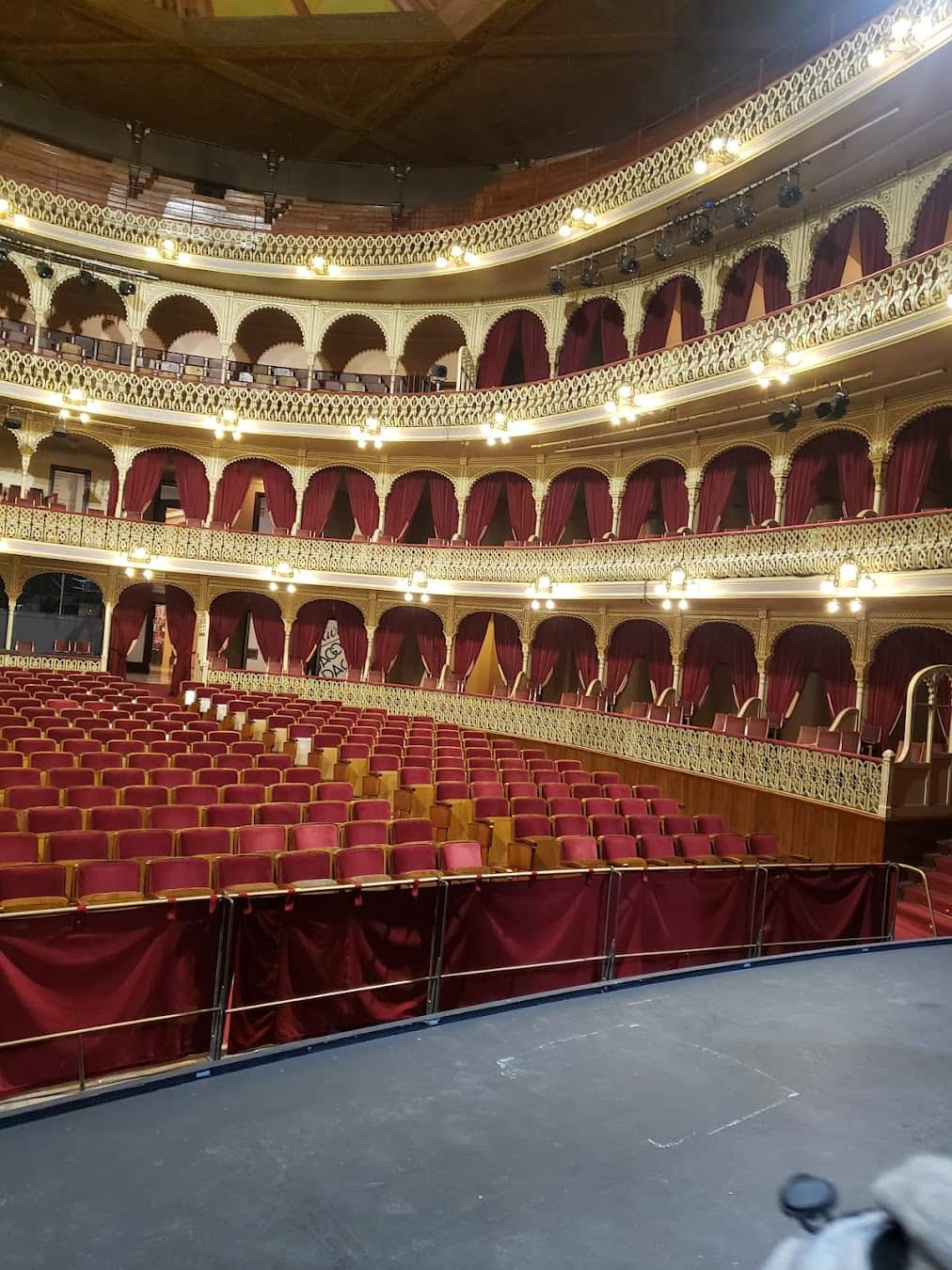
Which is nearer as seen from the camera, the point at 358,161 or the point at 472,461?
the point at 472,461

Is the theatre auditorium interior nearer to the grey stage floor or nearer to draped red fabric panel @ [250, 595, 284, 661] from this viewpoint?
the grey stage floor

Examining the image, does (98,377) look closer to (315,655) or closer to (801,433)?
(315,655)

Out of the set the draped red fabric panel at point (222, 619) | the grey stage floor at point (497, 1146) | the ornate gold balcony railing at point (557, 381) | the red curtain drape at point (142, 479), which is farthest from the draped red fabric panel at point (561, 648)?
the grey stage floor at point (497, 1146)

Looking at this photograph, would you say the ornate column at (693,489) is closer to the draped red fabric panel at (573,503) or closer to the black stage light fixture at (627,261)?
the draped red fabric panel at (573,503)

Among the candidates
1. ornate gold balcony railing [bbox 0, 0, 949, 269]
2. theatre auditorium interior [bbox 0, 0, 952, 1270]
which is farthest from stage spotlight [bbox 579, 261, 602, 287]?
ornate gold balcony railing [bbox 0, 0, 949, 269]

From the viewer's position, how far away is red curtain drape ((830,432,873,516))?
14039 millimetres

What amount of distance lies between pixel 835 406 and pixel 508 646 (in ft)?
29.2

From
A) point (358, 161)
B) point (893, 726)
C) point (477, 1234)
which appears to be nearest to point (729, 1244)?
point (477, 1234)

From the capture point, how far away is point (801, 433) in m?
14.7

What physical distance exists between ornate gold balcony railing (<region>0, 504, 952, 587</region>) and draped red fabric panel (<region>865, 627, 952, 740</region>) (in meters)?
1.93

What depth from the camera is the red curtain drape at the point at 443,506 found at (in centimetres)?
2067

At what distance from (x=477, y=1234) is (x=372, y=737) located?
10.1 metres

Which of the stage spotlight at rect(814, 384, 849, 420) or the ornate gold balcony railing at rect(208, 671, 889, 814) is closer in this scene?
the ornate gold balcony railing at rect(208, 671, 889, 814)

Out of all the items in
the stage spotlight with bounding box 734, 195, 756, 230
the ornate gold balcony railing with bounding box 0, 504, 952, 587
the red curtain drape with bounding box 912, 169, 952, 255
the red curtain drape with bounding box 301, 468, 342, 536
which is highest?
the stage spotlight with bounding box 734, 195, 756, 230
